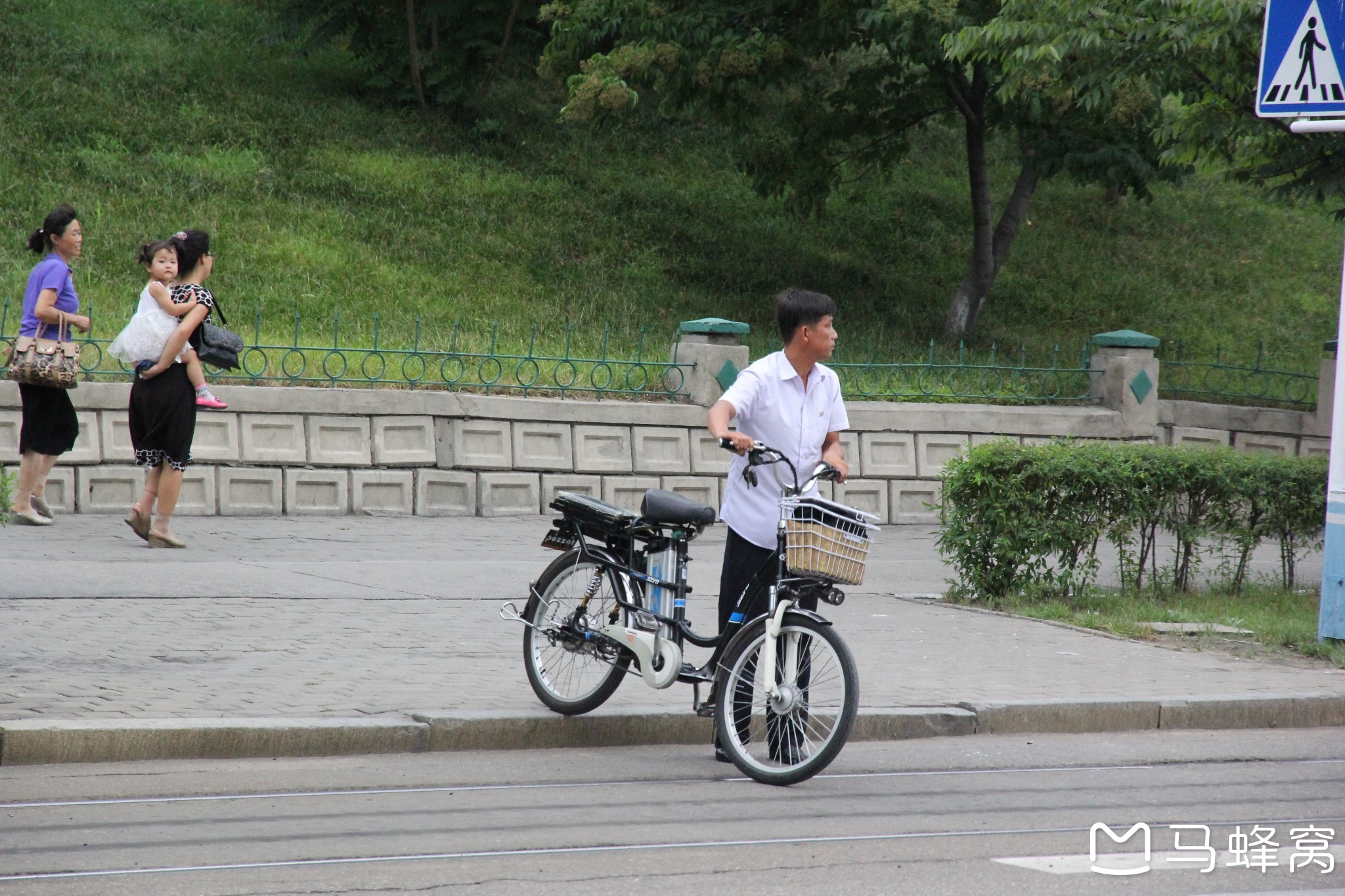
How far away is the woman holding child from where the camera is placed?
9453mm

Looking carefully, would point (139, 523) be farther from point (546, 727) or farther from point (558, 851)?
point (558, 851)

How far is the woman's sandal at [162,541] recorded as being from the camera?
972 cm

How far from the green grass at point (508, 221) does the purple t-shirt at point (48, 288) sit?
278 centimetres

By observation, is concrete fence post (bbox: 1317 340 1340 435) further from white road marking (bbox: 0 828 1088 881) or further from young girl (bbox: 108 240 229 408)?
white road marking (bbox: 0 828 1088 881)

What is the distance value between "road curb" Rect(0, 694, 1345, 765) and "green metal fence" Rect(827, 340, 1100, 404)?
698cm

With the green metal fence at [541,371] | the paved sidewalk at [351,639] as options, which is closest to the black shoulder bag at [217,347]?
the paved sidewalk at [351,639]

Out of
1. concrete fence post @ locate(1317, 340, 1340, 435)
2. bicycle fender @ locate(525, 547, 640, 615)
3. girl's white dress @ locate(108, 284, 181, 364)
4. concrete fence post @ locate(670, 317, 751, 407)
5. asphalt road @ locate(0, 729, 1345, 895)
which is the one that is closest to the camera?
asphalt road @ locate(0, 729, 1345, 895)

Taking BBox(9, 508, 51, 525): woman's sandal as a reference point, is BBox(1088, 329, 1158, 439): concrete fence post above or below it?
above

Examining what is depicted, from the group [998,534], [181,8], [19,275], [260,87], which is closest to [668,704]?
[998,534]

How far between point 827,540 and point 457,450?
7320 millimetres

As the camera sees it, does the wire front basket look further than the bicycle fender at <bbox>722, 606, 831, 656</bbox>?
No

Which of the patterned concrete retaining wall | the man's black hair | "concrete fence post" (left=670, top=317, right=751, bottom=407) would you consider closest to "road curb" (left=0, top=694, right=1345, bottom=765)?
the man's black hair

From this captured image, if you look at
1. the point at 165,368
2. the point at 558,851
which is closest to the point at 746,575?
the point at 558,851
